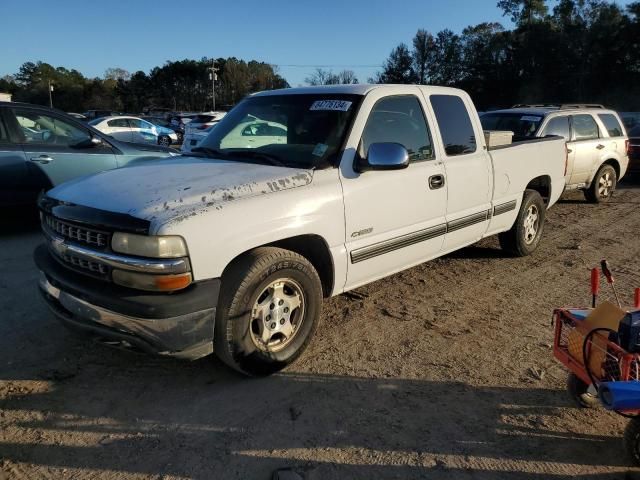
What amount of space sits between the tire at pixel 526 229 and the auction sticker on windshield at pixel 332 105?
9.29 ft

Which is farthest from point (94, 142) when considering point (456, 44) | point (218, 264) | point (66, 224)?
point (456, 44)

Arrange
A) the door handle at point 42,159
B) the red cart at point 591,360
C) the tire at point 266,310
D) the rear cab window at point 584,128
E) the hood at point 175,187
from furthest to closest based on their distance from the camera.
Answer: the rear cab window at point 584,128 < the door handle at point 42,159 < the tire at point 266,310 < the hood at point 175,187 < the red cart at point 591,360

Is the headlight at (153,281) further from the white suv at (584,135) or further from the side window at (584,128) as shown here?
the side window at (584,128)

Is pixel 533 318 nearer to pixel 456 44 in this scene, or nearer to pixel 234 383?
pixel 234 383

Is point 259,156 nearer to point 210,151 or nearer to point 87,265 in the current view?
point 210,151

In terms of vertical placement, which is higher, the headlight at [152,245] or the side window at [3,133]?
the side window at [3,133]

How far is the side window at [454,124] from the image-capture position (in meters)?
4.65

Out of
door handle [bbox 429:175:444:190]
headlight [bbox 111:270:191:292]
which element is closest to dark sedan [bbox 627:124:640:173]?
door handle [bbox 429:175:444:190]

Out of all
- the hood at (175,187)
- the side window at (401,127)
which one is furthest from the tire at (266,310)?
the side window at (401,127)

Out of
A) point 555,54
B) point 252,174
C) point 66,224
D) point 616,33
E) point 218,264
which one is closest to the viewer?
point 218,264

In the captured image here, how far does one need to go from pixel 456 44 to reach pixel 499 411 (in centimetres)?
8472

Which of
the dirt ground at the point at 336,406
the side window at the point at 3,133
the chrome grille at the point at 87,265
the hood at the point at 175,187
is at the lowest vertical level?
the dirt ground at the point at 336,406

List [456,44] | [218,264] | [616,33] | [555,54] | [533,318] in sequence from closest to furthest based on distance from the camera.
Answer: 1. [218,264]
2. [533,318]
3. [616,33]
4. [555,54]
5. [456,44]

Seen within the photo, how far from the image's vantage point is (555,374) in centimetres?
355
